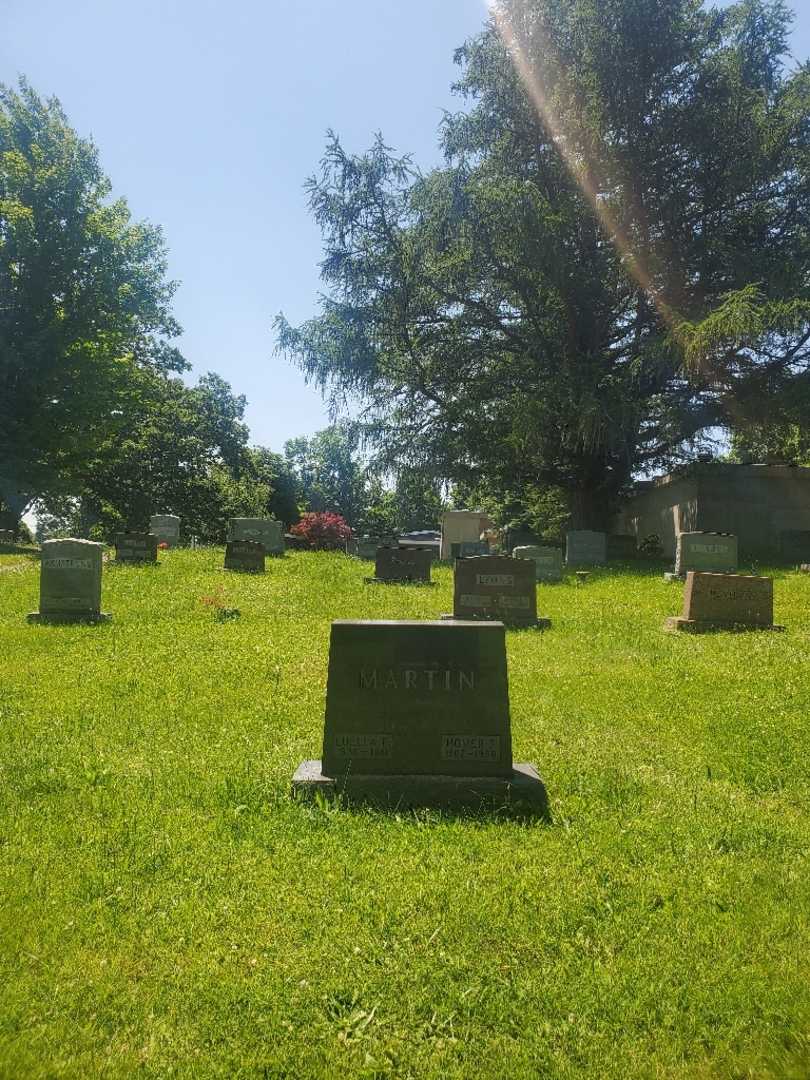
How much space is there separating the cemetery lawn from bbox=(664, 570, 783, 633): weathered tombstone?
13.5ft

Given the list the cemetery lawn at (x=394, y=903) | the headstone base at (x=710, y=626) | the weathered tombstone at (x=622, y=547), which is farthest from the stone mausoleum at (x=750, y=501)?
the cemetery lawn at (x=394, y=903)

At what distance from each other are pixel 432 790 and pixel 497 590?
305 inches

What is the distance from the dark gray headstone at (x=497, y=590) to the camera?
12.0 meters

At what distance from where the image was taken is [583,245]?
22938 mm

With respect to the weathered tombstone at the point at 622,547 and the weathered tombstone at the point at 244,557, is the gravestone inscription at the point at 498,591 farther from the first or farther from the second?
the weathered tombstone at the point at 622,547

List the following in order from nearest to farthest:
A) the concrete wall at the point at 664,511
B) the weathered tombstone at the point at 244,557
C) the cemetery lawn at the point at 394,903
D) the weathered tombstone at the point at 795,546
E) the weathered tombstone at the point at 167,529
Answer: the cemetery lawn at the point at 394,903 < the weathered tombstone at the point at 244,557 < the weathered tombstone at the point at 795,546 < the concrete wall at the point at 664,511 < the weathered tombstone at the point at 167,529

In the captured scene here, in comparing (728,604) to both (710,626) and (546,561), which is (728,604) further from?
(546,561)

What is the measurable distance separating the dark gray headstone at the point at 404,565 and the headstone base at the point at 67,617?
7.68 metres

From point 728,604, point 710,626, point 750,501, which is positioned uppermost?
point 750,501

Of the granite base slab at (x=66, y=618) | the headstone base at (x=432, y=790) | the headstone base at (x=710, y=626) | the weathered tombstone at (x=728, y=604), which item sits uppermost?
the weathered tombstone at (x=728, y=604)

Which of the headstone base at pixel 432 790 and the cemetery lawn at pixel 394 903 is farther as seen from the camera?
the headstone base at pixel 432 790

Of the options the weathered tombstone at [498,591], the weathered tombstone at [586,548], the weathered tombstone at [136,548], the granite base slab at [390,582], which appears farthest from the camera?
the weathered tombstone at [586,548]

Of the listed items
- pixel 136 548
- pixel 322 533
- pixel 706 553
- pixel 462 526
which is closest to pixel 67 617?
pixel 136 548

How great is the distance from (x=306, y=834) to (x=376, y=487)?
25211mm
